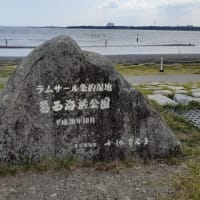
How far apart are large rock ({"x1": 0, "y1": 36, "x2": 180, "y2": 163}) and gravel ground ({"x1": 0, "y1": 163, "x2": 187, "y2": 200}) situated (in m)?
0.31

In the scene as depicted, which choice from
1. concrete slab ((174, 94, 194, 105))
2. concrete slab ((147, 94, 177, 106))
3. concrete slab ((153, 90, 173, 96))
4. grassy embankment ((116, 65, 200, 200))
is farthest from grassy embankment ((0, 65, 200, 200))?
concrete slab ((153, 90, 173, 96))

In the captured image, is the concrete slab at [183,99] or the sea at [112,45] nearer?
the concrete slab at [183,99]

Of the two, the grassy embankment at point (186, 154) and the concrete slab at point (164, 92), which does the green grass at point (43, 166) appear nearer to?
the grassy embankment at point (186, 154)

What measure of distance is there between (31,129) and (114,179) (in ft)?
3.54

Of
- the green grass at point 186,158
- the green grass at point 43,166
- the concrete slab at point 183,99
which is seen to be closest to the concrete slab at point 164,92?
the concrete slab at point 183,99

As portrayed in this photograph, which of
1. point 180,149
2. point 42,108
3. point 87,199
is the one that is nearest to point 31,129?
point 42,108

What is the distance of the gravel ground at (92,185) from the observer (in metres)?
4.12

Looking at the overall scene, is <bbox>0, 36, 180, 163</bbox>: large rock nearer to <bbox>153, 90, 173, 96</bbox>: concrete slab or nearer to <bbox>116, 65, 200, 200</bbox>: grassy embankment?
<bbox>116, 65, 200, 200</bbox>: grassy embankment

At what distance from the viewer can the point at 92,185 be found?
4.38m

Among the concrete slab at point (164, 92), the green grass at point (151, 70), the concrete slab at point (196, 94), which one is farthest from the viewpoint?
the green grass at point (151, 70)

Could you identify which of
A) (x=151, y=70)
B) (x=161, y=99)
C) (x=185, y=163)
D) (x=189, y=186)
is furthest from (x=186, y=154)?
(x=151, y=70)

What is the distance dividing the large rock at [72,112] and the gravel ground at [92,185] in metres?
A: 0.31

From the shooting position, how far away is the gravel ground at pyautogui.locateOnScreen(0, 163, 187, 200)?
4.12 m

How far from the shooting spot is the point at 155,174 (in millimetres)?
4738
